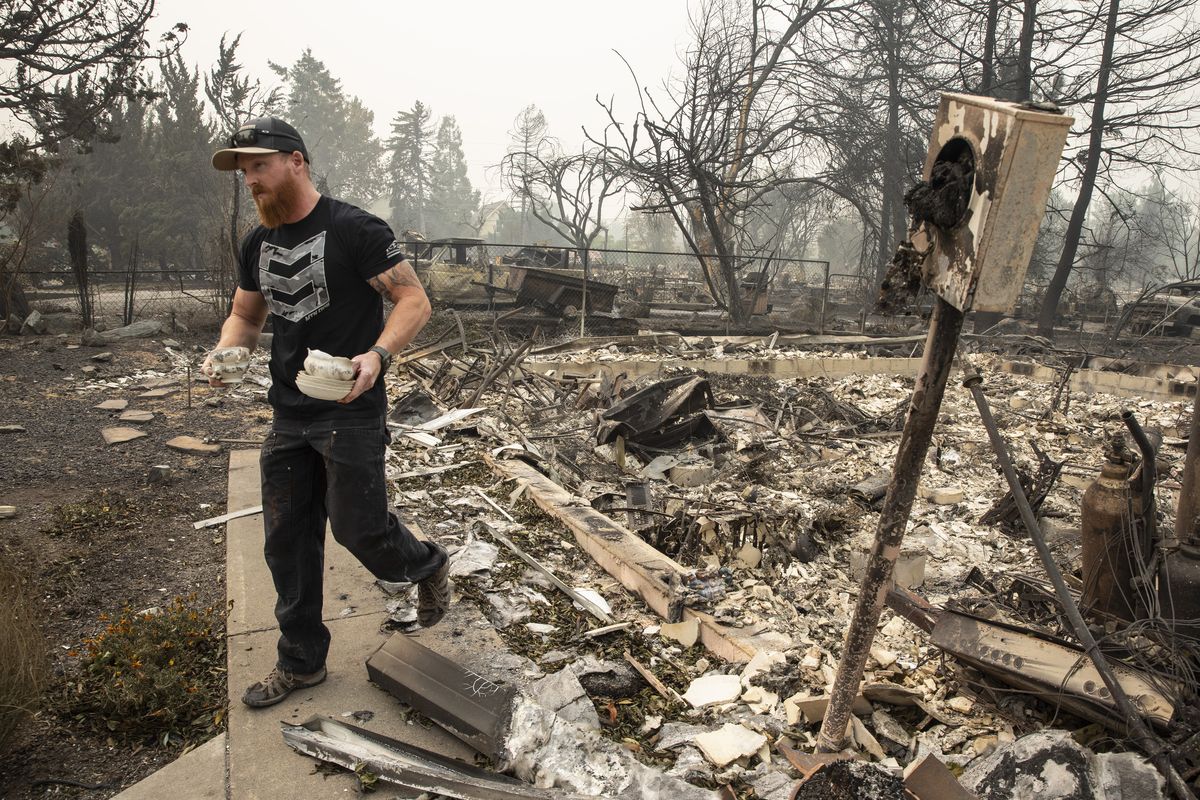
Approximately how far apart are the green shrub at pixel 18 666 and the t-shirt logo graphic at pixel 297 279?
Answer: 53.3 inches

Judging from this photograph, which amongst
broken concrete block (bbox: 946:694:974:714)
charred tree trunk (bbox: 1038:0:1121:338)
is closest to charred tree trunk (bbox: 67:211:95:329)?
broken concrete block (bbox: 946:694:974:714)

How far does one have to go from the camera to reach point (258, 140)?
242 cm

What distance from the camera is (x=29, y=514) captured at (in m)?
4.57

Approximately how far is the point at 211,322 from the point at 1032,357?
50.5 ft

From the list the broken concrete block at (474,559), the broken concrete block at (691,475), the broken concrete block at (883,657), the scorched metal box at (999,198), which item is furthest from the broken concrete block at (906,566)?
the scorched metal box at (999,198)

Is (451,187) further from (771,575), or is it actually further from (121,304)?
(771,575)

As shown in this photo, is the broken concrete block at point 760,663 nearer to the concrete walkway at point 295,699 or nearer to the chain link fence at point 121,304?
the concrete walkway at point 295,699

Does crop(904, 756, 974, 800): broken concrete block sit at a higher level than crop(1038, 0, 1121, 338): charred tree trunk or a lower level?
lower

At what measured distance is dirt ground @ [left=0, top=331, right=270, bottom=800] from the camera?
2400mm

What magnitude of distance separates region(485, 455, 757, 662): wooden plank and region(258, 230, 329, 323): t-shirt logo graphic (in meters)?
2.09

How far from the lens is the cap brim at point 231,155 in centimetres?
241

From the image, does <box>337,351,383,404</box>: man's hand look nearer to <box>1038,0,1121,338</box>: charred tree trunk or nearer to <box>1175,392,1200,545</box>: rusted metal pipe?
<box>1175,392,1200,545</box>: rusted metal pipe

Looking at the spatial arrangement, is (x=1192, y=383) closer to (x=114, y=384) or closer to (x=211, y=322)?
(x=114, y=384)

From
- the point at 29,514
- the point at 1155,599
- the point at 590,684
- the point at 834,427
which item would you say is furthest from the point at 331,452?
the point at 834,427
